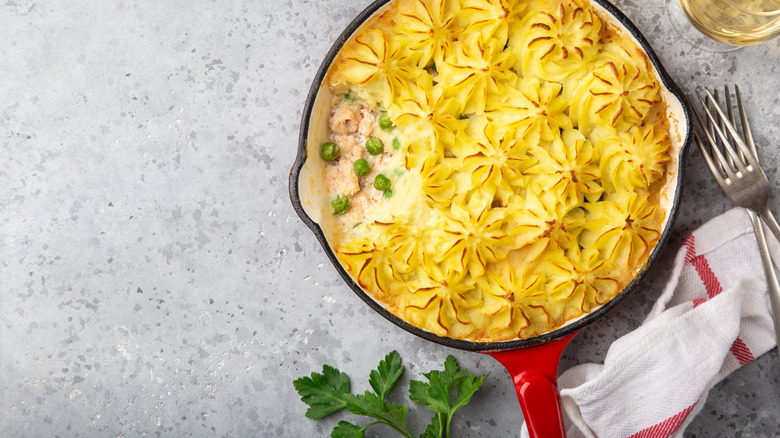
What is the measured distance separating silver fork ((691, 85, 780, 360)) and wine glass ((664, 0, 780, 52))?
0.56 ft

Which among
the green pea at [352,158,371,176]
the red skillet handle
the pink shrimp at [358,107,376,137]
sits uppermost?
the pink shrimp at [358,107,376,137]

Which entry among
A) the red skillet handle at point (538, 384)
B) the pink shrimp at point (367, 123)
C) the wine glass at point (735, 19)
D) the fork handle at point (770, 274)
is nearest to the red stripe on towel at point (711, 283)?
the fork handle at point (770, 274)

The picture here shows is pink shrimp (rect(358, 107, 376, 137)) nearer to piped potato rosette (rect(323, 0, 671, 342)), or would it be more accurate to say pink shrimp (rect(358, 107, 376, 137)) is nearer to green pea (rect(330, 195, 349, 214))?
piped potato rosette (rect(323, 0, 671, 342))

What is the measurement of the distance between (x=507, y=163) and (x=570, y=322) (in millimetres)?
556

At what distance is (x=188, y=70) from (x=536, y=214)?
4.85 ft

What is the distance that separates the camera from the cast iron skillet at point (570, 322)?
1.70 m

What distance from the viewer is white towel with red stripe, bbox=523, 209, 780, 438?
179 centimetres

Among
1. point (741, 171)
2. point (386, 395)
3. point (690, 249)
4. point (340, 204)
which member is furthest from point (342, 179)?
point (741, 171)

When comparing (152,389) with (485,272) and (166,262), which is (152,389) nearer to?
(166,262)

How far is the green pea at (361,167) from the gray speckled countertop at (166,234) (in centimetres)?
42

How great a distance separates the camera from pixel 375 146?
179 centimetres

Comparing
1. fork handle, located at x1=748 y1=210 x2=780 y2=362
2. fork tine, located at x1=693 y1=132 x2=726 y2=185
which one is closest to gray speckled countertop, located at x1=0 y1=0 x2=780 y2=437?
fork handle, located at x1=748 y1=210 x2=780 y2=362

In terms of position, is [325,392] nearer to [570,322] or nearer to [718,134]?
[570,322]

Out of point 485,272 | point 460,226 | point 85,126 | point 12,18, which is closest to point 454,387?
point 485,272
